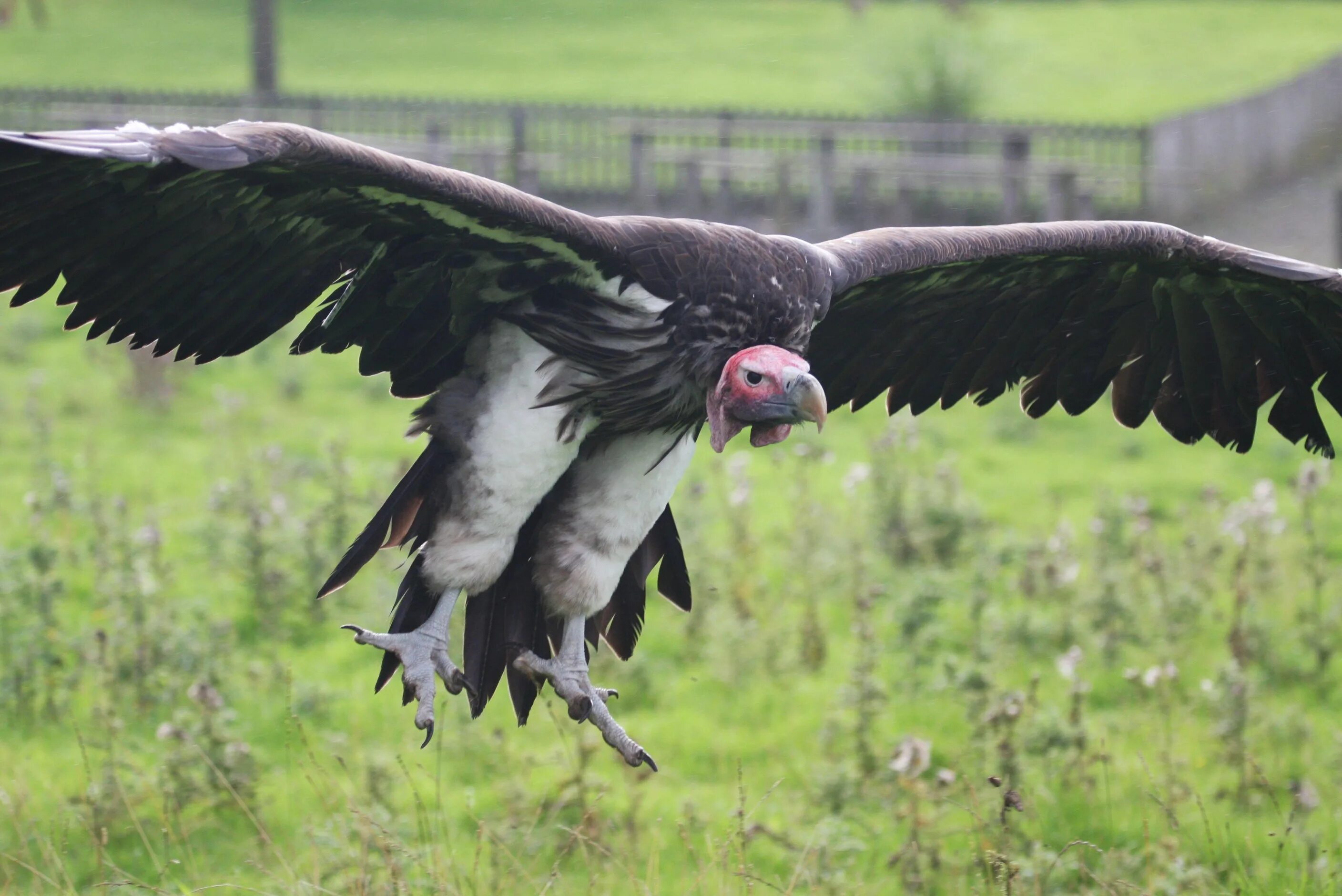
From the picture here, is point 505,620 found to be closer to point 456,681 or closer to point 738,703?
point 456,681

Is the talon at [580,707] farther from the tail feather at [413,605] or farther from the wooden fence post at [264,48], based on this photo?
the wooden fence post at [264,48]

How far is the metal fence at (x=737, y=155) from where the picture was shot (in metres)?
14.9

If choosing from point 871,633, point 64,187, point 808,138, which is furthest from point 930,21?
point 64,187

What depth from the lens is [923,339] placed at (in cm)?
Result: 491

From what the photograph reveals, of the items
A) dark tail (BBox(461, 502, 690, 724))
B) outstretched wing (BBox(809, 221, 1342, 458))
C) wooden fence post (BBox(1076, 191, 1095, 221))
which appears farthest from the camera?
wooden fence post (BBox(1076, 191, 1095, 221))

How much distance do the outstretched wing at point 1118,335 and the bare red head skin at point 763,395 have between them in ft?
3.07

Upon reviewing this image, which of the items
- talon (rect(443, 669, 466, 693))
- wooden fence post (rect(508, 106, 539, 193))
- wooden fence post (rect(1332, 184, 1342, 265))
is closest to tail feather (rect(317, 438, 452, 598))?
talon (rect(443, 669, 466, 693))

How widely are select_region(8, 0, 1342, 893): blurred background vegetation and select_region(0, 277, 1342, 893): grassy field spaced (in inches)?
0.9

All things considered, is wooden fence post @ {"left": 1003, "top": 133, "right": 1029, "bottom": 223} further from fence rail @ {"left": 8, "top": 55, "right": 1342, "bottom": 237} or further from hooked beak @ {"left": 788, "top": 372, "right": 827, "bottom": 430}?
hooked beak @ {"left": 788, "top": 372, "right": 827, "bottom": 430}

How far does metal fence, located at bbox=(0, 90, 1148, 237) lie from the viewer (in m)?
14.9

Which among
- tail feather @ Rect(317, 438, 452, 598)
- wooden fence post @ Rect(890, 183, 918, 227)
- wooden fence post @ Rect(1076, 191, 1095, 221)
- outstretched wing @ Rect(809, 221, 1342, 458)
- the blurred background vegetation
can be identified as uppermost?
outstretched wing @ Rect(809, 221, 1342, 458)

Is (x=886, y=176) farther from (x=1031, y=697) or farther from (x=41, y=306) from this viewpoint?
(x=1031, y=697)

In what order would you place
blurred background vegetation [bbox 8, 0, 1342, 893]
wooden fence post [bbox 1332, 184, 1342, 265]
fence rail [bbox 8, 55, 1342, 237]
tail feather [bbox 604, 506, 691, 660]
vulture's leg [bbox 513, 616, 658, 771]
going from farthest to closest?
fence rail [bbox 8, 55, 1342, 237] < wooden fence post [bbox 1332, 184, 1342, 265] < blurred background vegetation [bbox 8, 0, 1342, 893] < tail feather [bbox 604, 506, 691, 660] < vulture's leg [bbox 513, 616, 658, 771]

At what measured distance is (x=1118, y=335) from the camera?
504 cm
